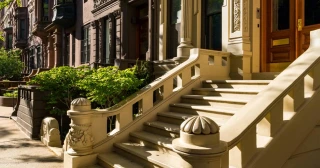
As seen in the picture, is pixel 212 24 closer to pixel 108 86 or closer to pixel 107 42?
pixel 108 86

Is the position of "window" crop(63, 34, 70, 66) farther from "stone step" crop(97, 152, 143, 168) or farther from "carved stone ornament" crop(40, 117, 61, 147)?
"stone step" crop(97, 152, 143, 168)

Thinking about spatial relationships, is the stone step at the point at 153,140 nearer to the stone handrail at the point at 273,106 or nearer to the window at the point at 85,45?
the stone handrail at the point at 273,106

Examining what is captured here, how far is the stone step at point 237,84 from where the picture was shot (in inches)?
219

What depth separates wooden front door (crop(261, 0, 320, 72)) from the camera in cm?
612

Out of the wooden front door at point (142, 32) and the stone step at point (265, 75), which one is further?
the wooden front door at point (142, 32)

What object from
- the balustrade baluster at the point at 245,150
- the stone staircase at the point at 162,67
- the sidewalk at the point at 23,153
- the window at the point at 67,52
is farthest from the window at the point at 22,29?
the balustrade baluster at the point at 245,150

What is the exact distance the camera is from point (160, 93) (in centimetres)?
640

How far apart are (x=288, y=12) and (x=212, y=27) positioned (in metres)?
2.23

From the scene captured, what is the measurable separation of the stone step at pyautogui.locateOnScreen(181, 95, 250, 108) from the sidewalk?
3.15 m

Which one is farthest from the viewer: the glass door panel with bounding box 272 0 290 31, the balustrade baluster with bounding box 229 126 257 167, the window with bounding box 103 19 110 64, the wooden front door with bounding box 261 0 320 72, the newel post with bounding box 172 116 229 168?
the window with bounding box 103 19 110 64

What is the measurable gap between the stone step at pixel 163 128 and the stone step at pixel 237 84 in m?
1.72

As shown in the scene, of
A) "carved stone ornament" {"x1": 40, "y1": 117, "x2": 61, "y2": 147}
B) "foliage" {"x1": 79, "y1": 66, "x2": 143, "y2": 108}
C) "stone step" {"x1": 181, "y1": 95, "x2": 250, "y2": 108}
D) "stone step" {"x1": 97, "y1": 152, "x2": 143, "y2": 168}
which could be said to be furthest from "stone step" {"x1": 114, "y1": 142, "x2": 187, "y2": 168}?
"carved stone ornament" {"x1": 40, "y1": 117, "x2": 61, "y2": 147}

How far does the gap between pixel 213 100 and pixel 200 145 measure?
3329mm

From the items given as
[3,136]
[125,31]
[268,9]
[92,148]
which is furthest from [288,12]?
[3,136]
